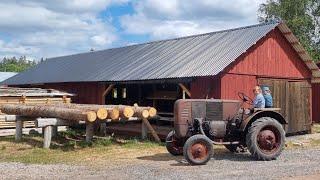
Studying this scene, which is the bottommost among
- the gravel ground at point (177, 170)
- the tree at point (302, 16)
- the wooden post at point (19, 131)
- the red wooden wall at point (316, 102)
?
the gravel ground at point (177, 170)

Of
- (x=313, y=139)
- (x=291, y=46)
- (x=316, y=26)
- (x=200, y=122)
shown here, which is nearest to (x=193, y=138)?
(x=200, y=122)

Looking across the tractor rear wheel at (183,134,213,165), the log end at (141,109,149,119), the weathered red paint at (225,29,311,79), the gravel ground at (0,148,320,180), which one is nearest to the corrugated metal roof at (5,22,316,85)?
the weathered red paint at (225,29,311,79)

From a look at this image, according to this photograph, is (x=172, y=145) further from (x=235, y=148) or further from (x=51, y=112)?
(x=51, y=112)

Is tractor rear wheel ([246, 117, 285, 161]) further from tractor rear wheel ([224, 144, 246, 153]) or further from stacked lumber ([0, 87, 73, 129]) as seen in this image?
stacked lumber ([0, 87, 73, 129])

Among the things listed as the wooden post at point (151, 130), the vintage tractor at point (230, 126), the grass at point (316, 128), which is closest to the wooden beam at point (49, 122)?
the wooden post at point (151, 130)

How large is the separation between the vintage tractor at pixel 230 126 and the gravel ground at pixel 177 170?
1.54 ft

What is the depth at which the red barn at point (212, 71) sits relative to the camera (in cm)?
1889

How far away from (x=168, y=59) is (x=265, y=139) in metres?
9.19

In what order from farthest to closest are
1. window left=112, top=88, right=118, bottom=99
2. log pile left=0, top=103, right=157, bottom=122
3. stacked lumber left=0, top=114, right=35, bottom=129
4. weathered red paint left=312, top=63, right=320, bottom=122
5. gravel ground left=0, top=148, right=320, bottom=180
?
window left=112, top=88, right=118, bottom=99 < weathered red paint left=312, top=63, right=320, bottom=122 < stacked lumber left=0, top=114, right=35, bottom=129 < log pile left=0, top=103, right=157, bottom=122 < gravel ground left=0, top=148, right=320, bottom=180

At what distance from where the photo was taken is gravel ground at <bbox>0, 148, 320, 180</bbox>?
434 inches

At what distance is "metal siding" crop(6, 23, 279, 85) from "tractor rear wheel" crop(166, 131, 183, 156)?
165 inches

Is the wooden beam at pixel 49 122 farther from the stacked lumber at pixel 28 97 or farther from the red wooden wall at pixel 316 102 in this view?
the red wooden wall at pixel 316 102

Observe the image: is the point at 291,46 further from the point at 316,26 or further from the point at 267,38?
the point at 316,26

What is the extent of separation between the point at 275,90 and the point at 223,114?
297 inches
